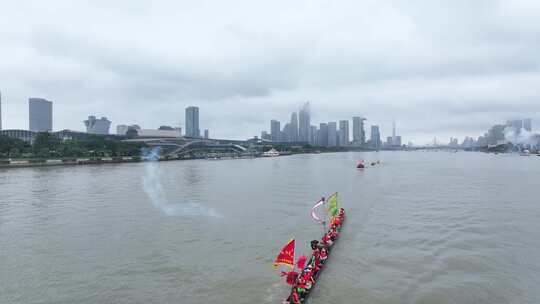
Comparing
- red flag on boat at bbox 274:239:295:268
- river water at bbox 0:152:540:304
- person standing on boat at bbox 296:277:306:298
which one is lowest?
river water at bbox 0:152:540:304

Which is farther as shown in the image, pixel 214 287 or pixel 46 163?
pixel 46 163

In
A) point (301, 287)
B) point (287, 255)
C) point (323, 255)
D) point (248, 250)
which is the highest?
point (287, 255)

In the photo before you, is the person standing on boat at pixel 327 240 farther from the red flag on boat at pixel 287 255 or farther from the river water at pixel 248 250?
the red flag on boat at pixel 287 255

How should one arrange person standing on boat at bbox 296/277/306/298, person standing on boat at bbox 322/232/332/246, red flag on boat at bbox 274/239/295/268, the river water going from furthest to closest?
person standing on boat at bbox 322/232/332/246
the river water
person standing on boat at bbox 296/277/306/298
red flag on boat at bbox 274/239/295/268

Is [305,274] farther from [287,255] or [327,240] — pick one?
[327,240]

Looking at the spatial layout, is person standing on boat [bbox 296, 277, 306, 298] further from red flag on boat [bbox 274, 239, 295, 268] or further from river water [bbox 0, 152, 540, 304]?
red flag on boat [bbox 274, 239, 295, 268]

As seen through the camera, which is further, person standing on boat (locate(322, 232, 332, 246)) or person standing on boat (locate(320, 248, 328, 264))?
person standing on boat (locate(322, 232, 332, 246))

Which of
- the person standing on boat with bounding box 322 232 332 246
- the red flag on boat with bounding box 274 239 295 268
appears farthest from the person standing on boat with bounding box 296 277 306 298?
the person standing on boat with bounding box 322 232 332 246

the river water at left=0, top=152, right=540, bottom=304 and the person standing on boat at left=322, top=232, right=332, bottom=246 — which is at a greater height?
the person standing on boat at left=322, top=232, right=332, bottom=246

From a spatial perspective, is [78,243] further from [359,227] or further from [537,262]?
[537,262]

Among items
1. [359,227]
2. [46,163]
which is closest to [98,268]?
[359,227]

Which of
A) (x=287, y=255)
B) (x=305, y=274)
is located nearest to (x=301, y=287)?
(x=305, y=274)
